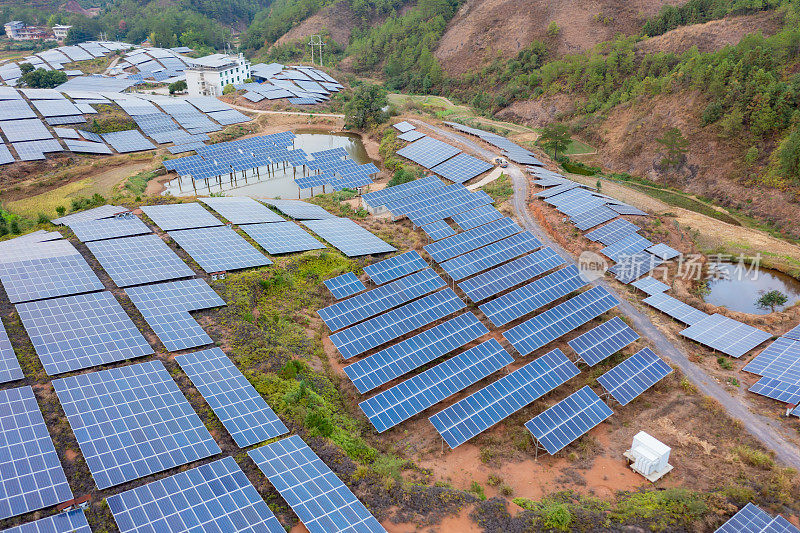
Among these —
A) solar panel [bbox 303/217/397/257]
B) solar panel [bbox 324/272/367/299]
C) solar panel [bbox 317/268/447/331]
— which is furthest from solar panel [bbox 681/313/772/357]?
solar panel [bbox 303/217/397/257]

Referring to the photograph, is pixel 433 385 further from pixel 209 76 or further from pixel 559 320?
pixel 209 76

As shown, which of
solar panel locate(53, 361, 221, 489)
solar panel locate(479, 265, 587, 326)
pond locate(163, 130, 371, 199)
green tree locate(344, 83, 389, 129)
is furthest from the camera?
green tree locate(344, 83, 389, 129)

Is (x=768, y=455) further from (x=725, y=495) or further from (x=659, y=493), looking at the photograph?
(x=659, y=493)

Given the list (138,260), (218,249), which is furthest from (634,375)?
(138,260)

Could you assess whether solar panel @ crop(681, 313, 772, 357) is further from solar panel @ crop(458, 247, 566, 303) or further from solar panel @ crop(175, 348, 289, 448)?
→ solar panel @ crop(175, 348, 289, 448)

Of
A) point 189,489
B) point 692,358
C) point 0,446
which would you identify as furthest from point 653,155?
point 0,446

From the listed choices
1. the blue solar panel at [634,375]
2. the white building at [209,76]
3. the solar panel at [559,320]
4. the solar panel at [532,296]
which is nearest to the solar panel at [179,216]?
the solar panel at [532,296]
